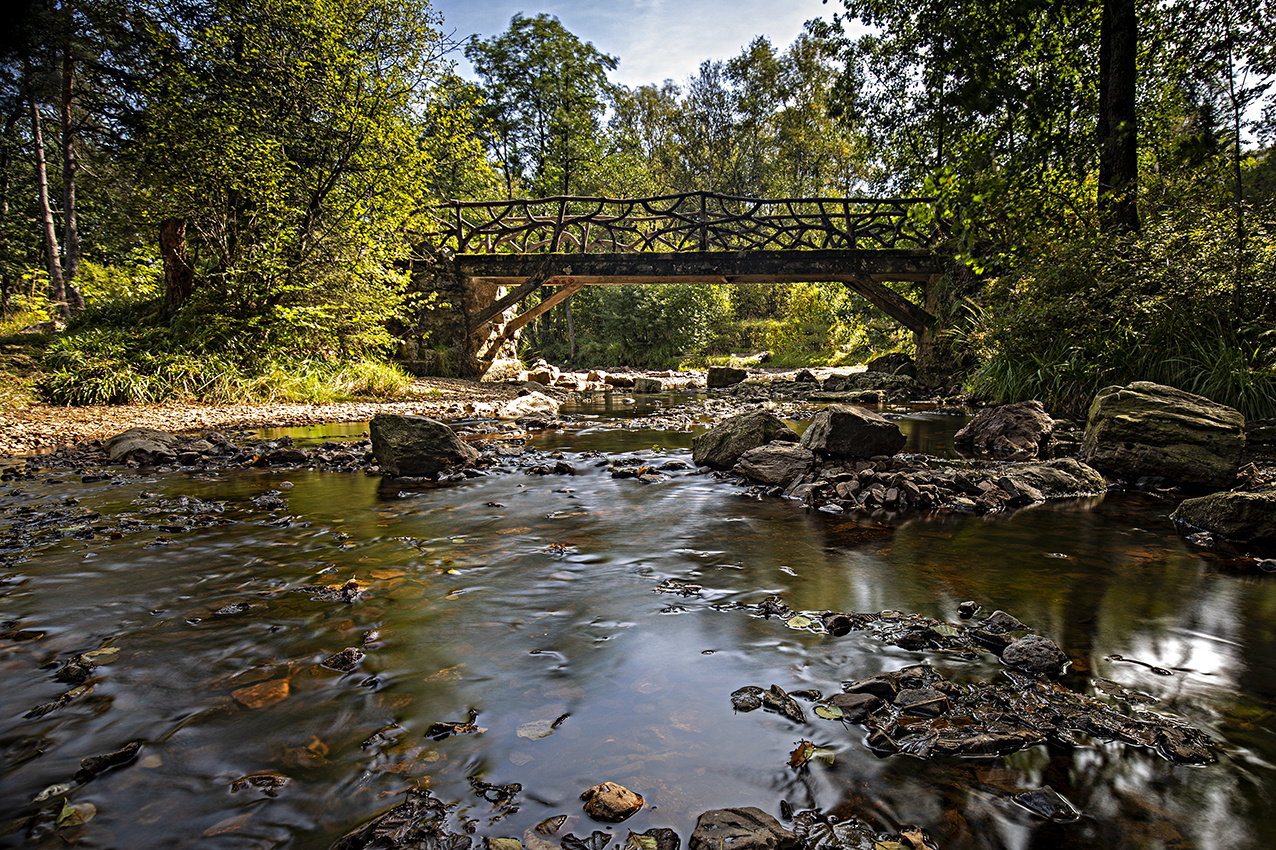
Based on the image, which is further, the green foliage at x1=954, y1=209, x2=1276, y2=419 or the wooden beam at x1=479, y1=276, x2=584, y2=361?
the wooden beam at x1=479, y1=276, x2=584, y2=361

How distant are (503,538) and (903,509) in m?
3.38

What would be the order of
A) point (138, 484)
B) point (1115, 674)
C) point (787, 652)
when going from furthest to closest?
point (138, 484), point (787, 652), point (1115, 674)

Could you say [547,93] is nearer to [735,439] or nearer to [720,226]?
[720,226]

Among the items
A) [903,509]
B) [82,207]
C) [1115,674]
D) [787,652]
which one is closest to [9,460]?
[787,652]

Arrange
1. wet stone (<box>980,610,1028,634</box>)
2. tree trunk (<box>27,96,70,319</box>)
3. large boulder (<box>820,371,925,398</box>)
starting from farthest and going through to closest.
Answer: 1. large boulder (<box>820,371,925,398</box>)
2. tree trunk (<box>27,96,70,319</box>)
3. wet stone (<box>980,610,1028,634</box>)

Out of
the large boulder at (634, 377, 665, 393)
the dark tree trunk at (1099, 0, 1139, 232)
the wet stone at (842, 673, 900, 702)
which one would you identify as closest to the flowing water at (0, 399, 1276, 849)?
the wet stone at (842, 673, 900, 702)

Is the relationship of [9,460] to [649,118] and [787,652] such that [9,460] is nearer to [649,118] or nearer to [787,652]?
[787,652]

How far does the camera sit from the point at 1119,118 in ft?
27.3

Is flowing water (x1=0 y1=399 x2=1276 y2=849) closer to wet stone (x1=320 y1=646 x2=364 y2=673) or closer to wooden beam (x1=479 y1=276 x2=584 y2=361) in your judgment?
wet stone (x1=320 y1=646 x2=364 y2=673)

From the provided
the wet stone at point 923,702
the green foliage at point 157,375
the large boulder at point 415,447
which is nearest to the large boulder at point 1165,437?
the wet stone at point 923,702

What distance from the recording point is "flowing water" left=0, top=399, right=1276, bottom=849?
1639mm

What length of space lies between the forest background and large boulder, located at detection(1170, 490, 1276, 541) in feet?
14.1

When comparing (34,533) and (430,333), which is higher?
(430,333)

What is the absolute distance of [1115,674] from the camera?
7.59 ft
